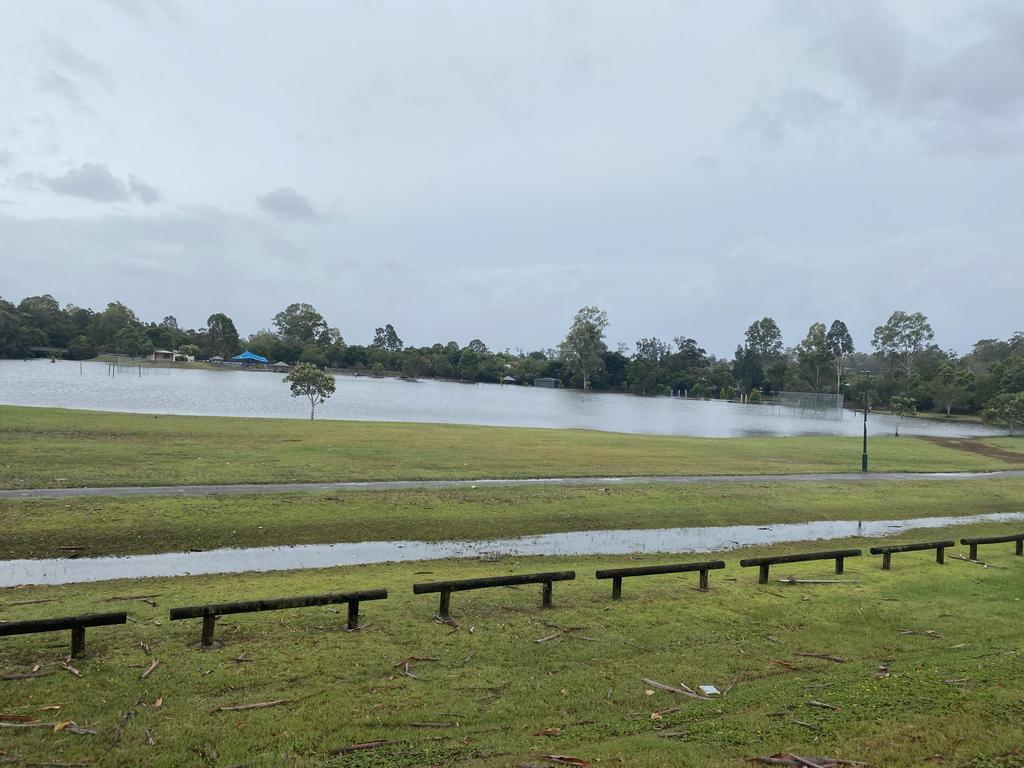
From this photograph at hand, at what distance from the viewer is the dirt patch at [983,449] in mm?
42656

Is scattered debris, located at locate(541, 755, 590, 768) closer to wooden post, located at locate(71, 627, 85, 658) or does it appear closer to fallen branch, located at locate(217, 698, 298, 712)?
fallen branch, located at locate(217, 698, 298, 712)

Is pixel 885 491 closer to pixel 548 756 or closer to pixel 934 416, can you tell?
pixel 548 756

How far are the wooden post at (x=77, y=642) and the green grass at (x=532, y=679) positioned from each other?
0.79 ft

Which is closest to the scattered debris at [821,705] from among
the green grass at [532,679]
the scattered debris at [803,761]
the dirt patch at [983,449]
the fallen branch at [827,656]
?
the green grass at [532,679]

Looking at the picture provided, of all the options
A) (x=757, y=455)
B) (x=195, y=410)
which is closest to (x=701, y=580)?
(x=757, y=455)

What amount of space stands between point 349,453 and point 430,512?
10963 millimetres

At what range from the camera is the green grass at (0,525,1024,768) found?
18.8ft

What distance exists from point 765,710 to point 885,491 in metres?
23.2

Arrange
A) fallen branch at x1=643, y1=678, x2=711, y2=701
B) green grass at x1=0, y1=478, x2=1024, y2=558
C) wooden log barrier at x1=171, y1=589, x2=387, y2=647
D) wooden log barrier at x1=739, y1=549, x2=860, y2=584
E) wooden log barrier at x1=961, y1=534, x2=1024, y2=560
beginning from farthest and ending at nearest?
1. green grass at x1=0, y1=478, x2=1024, y2=558
2. wooden log barrier at x1=961, y1=534, x2=1024, y2=560
3. wooden log barrier at x1=739, y1=549, x2=860, y2=584
4. wooden log barrier at x1=171, y1=589, x2=387, y2=647
5. fallen branch at x1=643, y1=678, x2=711, y2=701

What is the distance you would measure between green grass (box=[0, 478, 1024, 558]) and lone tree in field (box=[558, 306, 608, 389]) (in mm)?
→ 142760

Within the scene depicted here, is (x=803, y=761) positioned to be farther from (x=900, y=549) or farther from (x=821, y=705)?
(x=900, y=549)

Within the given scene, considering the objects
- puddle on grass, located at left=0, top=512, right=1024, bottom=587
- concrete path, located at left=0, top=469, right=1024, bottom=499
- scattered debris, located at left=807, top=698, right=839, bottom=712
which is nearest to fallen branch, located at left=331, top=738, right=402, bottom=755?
scattered debris, located at left=807, top=698, right=839, bottom=712

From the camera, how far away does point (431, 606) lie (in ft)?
33.5

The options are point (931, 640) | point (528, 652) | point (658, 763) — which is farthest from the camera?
point (931, 640)
